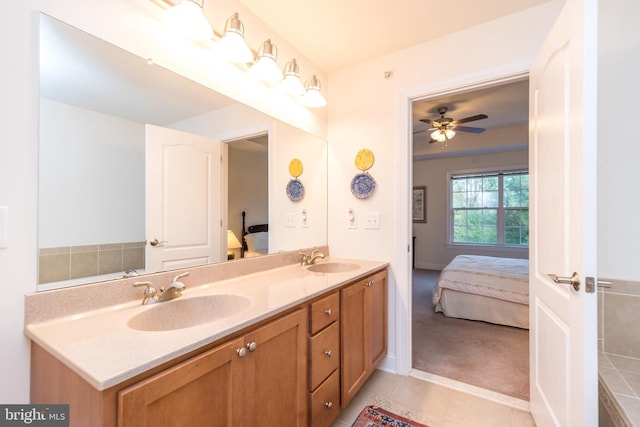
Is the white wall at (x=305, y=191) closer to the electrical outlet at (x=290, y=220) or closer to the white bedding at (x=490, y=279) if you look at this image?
the electrical outlet at (x=290, y=220)

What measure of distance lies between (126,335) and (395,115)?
2057mm

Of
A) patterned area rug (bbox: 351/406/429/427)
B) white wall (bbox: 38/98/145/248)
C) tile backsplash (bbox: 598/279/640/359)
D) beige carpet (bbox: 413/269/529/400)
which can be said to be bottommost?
beige carpet (bbox: 413/269/529/400)

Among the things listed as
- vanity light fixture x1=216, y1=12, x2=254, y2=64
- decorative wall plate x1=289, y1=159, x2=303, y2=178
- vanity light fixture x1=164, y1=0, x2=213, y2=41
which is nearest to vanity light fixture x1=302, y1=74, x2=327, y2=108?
decorative wall plate x1=289, y1=159, x2=303, y2=178

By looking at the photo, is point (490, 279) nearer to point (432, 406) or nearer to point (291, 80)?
point (432, 406)

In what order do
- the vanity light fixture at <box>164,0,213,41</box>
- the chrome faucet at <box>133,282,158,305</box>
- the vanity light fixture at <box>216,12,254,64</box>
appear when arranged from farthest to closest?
the vanity light fixture at <box>216,12,254,64</box>
the vanity light fixture at <box>164,0,213,41</box>
the chrome faucet at <box>133,282,158,305</box>

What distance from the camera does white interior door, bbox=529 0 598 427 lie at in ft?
3.19

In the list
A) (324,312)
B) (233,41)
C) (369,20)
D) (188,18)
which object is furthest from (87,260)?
(369,20)

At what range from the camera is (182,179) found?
148cm

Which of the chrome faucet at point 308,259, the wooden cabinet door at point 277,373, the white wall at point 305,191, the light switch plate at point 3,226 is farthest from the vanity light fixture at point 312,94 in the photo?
the light switch plate at point 3,226

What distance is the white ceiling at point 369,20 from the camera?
5.45ft

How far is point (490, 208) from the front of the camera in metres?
5.39

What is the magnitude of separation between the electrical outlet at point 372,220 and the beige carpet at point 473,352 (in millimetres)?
1145

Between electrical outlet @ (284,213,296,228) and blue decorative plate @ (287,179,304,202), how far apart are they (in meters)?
0.13

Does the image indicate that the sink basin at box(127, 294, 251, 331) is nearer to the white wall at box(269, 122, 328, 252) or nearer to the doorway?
the white wall at box(269, 122, 328, 252)
